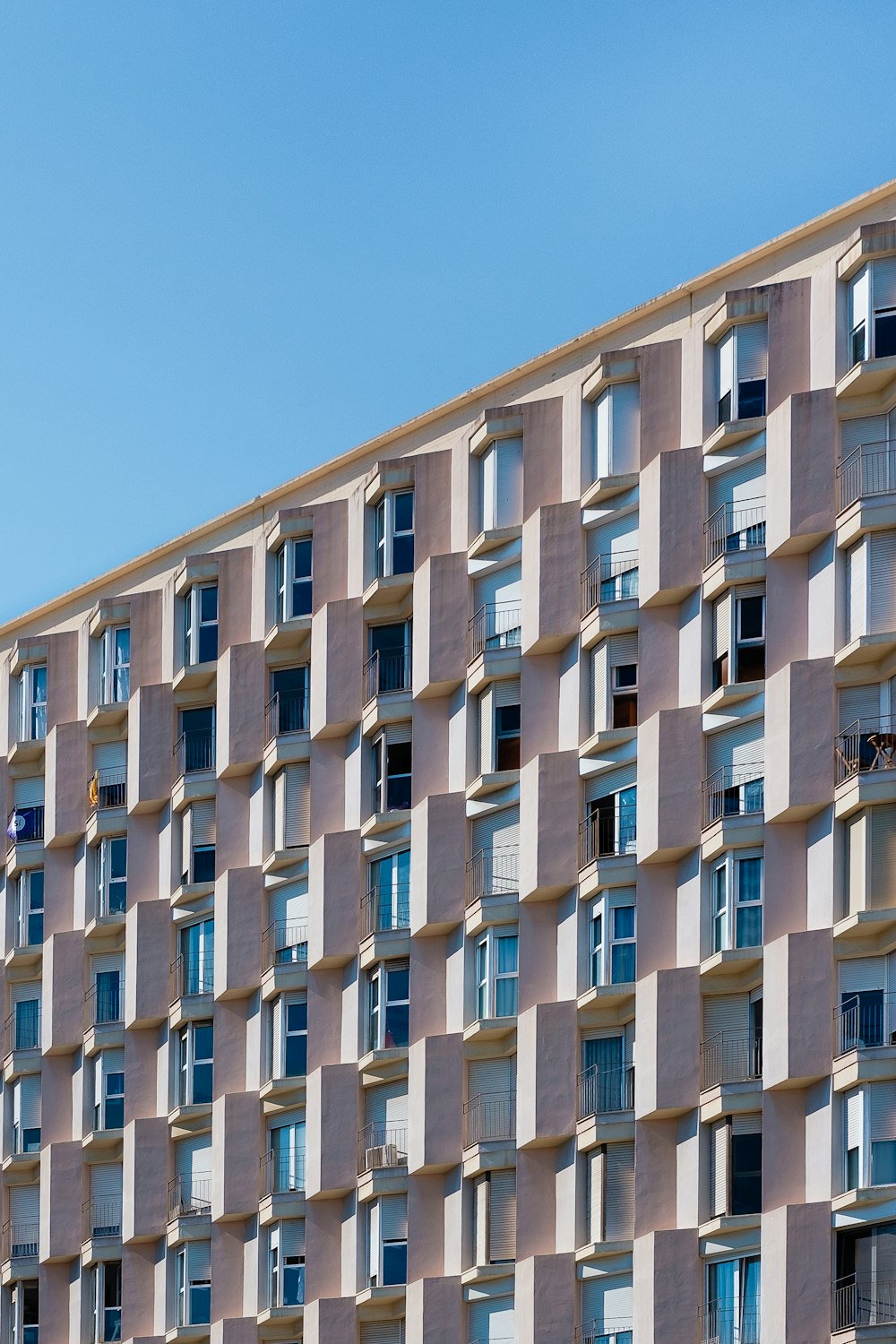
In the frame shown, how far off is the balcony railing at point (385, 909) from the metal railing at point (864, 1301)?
598 inches

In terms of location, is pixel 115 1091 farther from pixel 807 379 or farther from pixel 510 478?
pixel 807 379

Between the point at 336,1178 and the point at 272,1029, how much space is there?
4503mm

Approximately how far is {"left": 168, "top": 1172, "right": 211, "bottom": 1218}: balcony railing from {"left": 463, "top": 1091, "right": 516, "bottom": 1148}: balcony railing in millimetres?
9525

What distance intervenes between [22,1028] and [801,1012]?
28375mm

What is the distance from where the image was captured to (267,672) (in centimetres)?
6688

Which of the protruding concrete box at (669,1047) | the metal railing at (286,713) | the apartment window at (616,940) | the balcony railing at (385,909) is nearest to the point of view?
the protruding concrete box at (669,1047)

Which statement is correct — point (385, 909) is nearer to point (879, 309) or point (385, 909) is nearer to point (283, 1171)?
point (283, 1171)

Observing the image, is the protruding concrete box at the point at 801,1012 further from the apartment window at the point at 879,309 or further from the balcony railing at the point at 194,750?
the balcony railing at the point at 194,750

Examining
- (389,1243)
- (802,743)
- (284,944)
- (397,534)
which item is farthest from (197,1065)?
(802,743)

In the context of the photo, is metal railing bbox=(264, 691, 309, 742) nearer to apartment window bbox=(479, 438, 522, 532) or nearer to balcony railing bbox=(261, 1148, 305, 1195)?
apartment window bbox=(479, 438, 522, 532)

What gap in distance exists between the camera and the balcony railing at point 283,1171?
6323cm

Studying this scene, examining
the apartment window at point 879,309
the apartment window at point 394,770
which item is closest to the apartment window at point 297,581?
the apartment window at point 394,770

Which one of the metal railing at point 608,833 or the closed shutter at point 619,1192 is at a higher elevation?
the metal railing at point 608,833

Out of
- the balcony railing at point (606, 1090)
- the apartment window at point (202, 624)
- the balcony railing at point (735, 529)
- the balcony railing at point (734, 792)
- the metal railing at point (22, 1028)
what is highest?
the apartment window at point (202, 624)
